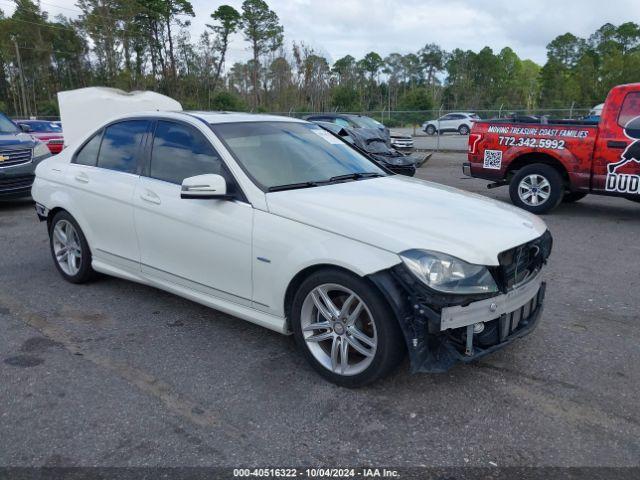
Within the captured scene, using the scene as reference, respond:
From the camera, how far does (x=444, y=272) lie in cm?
300

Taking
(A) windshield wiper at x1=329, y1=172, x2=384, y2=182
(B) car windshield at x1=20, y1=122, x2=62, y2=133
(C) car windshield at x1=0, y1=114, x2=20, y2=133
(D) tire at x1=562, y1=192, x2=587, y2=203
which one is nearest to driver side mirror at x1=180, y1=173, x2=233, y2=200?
(A) windshield wiper at x1=329, y1=172, x2=384, y2=182

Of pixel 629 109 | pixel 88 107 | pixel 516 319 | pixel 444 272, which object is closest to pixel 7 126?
pixel 88 107

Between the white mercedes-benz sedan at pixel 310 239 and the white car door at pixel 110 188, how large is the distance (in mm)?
15

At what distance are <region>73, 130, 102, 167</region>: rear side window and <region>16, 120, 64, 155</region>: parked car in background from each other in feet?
33.6

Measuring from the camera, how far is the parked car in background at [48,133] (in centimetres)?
1441

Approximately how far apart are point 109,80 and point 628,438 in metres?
49.0

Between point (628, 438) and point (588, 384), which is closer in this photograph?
point (628, 438)

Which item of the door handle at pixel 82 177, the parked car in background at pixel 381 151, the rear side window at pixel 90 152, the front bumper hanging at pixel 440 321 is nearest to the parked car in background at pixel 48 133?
the parked car in background at pixel 381 151

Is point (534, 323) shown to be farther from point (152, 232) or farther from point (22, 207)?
point (22, 207)

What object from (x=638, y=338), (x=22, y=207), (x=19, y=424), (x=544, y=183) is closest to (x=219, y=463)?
(x=19, y=424)

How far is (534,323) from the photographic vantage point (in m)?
3.57

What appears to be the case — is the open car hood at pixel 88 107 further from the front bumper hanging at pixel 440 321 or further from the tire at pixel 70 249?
the front bumper hanging at pixel 440 321

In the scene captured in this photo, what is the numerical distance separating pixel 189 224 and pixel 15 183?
7.07 metres

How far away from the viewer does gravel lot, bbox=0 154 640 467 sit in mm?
2779
